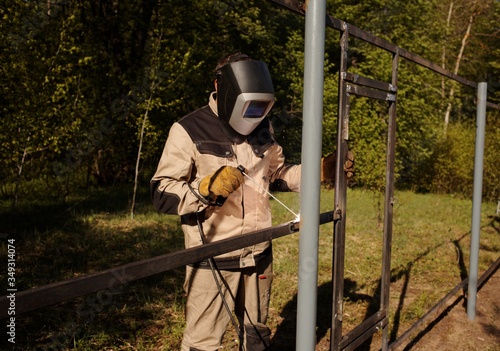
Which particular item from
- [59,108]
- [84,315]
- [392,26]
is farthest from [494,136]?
[84,315]

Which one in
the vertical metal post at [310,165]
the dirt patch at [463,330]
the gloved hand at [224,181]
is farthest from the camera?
the dirt patch at [463,330]

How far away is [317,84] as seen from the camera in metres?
1.52

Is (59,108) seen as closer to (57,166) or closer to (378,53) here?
(57,166)

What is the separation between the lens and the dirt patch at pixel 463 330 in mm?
3463

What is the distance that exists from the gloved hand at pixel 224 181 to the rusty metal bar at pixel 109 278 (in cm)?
32

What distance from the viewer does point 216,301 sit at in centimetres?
221

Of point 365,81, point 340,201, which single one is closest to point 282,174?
point 340,201

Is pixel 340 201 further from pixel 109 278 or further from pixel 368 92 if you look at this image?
pixel 109 278

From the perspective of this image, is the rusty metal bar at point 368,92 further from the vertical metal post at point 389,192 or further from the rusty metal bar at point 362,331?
the rusty metal bar at point 362,331

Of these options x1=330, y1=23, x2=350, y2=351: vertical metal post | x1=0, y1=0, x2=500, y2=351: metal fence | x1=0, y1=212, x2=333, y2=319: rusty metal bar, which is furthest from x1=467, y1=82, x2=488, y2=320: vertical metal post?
x1=0, y1=212, x2=333, y2=319: rusty metal bar

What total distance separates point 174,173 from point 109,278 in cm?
98

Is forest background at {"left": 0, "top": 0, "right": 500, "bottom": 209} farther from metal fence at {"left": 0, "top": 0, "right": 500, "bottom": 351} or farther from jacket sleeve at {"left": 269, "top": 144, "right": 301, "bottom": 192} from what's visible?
metal fence at {"left": 0, "top": 0, "right": 500, "bottom": 351}

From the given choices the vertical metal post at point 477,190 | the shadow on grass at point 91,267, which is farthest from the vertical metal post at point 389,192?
the vertical metal post at point 477,190

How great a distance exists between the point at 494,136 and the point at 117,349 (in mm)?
10797
